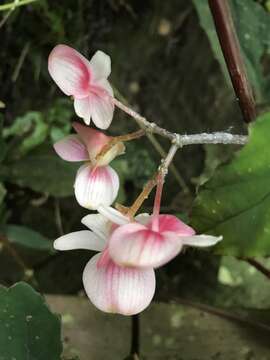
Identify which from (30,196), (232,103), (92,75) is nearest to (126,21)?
(232,103)

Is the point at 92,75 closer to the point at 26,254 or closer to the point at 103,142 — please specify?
the point at 103,142

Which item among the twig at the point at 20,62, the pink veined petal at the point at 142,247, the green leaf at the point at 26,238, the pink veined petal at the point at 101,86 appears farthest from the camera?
the twig at the point at 20,62

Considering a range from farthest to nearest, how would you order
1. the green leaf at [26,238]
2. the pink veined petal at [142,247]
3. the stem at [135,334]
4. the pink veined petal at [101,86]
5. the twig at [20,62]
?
the twig at [20,62], the green leaf at [26,238], the stem at [135,334], the pink veined petal at [101,86], the pink veined petal at [142,247]

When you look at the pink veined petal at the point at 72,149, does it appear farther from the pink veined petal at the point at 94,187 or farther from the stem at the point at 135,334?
the stem at the point at 135,334

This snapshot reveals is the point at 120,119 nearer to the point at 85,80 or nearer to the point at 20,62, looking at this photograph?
the point at 20,62

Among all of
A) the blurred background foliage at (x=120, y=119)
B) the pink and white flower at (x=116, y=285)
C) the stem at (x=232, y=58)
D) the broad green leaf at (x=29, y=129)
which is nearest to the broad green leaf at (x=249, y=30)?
the blurred background foliage at (x=120, y=119)

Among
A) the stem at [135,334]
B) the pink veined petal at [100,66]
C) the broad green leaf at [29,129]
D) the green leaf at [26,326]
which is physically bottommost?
the stem at [135,334]
